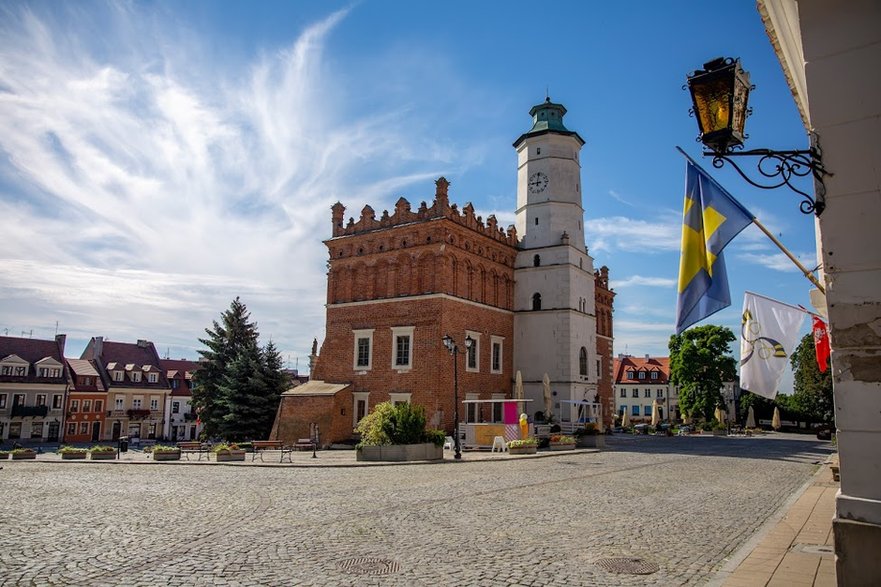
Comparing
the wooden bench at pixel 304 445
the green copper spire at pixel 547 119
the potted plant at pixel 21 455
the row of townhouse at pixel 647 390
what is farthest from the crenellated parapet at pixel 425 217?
the row of townhouse at pixel 647 390

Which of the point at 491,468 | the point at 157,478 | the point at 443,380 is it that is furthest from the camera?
the point at 443,380

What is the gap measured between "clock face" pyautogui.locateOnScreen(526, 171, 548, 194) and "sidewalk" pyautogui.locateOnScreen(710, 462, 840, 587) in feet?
103

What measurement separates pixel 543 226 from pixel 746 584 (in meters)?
35.3

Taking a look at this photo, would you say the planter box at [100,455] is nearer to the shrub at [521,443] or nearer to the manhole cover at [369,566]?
the shrub at [521,443]

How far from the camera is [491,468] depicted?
19266 millimetres

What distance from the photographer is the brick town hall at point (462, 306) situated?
33.6 metres

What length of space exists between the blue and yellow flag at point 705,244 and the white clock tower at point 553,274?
30214 millimetres

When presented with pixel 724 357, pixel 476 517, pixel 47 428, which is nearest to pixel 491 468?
pixel 476 517

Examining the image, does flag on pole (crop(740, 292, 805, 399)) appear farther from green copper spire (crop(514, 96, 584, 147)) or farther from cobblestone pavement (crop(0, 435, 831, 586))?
green copper spire (crop(514, 96, 584, 147))

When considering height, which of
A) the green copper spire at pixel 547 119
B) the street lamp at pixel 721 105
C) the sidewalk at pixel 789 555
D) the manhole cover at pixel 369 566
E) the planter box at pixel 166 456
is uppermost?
the green copper spire at pixel 547 119

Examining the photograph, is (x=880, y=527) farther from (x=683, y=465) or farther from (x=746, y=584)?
(x=683, y=465)

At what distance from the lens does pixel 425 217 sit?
3522cm

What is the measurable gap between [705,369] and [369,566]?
2173 inches

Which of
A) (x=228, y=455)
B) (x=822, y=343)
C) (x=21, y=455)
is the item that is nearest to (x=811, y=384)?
(x=822, y=343)
